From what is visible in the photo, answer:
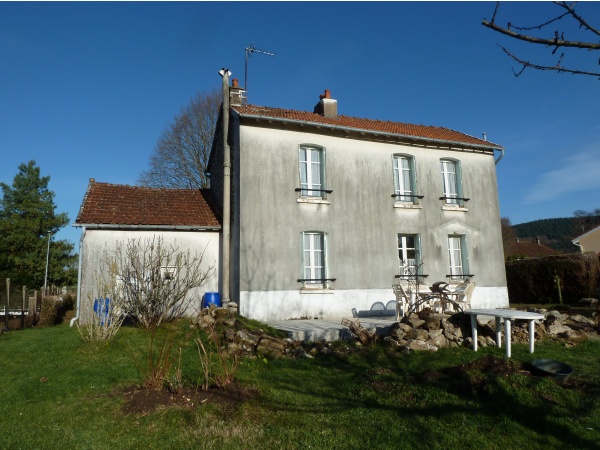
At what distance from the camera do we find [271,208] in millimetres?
12898

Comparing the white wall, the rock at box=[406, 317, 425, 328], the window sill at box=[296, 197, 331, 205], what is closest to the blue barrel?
the white wall

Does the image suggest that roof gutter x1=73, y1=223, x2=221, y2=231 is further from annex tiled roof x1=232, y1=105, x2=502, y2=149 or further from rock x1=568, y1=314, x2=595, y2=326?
rock x1=568, y1=314, x2=595, y2=326

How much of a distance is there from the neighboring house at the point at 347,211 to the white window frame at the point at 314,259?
0.03 m

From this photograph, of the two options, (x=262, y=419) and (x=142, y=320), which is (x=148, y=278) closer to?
(x=142, y=320)

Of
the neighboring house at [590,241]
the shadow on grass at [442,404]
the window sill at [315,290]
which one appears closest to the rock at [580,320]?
the shadow on grass at [442,404]

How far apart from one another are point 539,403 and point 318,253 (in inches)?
341

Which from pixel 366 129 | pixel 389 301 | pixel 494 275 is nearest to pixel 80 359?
pixel 389 301

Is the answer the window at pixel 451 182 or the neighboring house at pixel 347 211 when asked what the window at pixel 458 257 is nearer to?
the neighboring house at pixel 347 211

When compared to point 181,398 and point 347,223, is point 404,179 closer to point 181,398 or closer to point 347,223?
point 347,223

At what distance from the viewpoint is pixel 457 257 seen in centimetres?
1532

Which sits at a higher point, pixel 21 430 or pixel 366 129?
pixel 366 129

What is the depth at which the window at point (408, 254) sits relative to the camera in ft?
46.7

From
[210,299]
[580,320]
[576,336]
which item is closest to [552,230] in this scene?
[580,320]

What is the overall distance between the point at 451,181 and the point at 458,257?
279 cm
